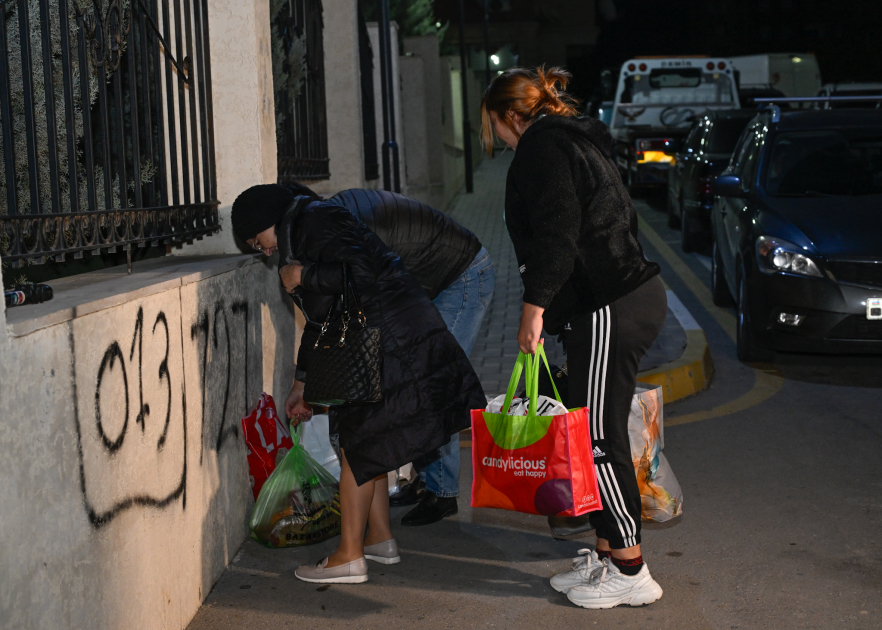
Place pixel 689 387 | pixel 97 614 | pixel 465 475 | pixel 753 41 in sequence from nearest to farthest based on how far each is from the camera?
pixel 97 614 → pixel 465 475 → pixel 689 387 → pixel 753 41

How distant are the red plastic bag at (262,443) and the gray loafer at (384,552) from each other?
555mm

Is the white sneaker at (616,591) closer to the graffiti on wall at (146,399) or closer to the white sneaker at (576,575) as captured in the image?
the white sneaker at (576,575)

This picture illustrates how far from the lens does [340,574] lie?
12.3 ft

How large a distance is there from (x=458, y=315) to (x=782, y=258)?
2.99 metres

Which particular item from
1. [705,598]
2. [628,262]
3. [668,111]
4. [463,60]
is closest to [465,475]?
[705,598]

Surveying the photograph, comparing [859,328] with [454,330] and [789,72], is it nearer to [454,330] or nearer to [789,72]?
[454,330]

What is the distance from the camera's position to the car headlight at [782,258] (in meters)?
6.35

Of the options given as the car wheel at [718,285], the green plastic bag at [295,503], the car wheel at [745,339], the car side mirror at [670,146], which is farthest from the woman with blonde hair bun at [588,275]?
the car side mirror at [670,146]

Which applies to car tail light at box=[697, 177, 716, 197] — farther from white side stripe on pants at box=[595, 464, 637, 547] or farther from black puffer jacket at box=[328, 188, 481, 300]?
white side stripe on pants at box=[595, 464, 637, 547]

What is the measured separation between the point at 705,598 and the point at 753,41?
6061cm

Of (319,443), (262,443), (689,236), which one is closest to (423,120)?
(689,236)

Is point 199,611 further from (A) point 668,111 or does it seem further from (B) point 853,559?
(A) point 668,111

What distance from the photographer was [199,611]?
3.50 m

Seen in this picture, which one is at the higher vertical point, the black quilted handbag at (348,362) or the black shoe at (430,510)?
the black quilted handbag at (348,362)
